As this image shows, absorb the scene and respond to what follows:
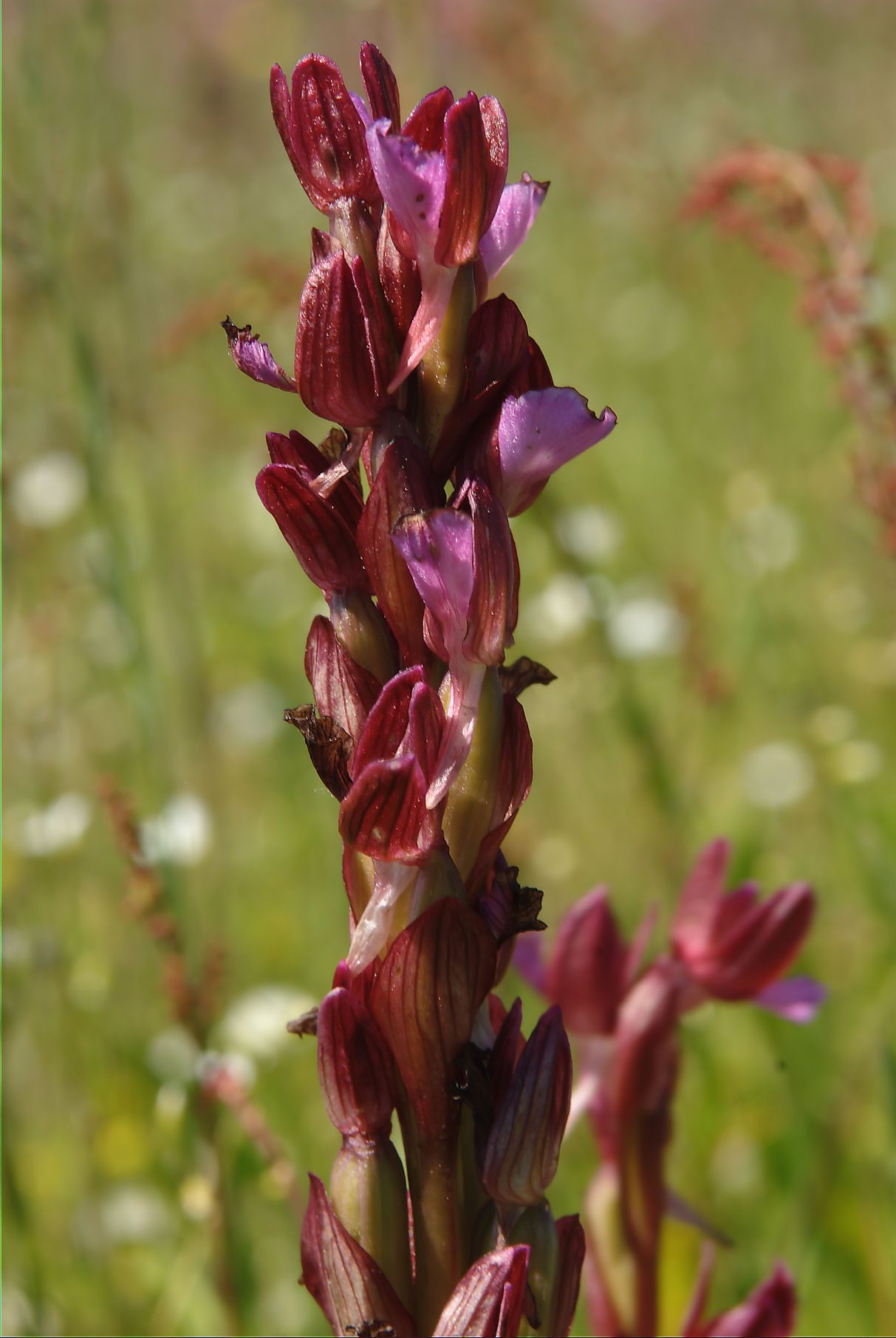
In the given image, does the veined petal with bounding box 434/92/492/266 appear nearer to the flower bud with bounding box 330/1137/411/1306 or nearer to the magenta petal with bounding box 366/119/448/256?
the magenta petal with bounding box 366/119/448/256

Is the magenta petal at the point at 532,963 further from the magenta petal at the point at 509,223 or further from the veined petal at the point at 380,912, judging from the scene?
the magenta petal at the point at 509,223

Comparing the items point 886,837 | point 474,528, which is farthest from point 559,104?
point 474,528

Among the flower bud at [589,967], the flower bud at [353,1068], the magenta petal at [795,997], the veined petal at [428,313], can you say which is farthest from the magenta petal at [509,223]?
the magenta petal at [795,997]

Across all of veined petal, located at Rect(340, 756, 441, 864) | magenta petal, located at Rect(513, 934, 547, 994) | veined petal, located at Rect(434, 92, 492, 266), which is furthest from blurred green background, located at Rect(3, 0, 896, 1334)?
veined petal, located at Rect(434, 92, 492, 266)

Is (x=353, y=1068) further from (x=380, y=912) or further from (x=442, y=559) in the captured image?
(x=442, y=559)

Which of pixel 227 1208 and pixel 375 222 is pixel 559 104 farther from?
pixel 227 1208
